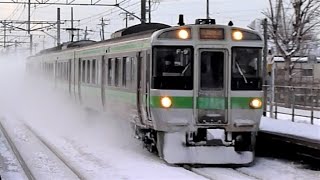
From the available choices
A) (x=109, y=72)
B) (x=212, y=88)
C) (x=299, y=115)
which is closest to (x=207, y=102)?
(x=212, y=88)

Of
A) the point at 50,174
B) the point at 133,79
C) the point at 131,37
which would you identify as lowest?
the point at 50,174

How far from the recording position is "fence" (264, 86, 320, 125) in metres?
17.1

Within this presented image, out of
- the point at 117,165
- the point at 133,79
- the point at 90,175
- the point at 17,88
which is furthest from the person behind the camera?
the point at 17,88

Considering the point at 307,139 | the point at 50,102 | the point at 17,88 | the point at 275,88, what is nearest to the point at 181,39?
the point at 307,139

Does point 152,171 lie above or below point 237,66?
below

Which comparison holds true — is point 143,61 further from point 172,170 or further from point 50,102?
point 50,102

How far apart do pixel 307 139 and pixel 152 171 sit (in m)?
3.09

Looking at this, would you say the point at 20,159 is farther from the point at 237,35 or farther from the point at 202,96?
the point at 237,35

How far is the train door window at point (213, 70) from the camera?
12.5 metres

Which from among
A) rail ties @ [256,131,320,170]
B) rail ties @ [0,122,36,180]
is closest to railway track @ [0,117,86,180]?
rail ties @ [0,122,36,180]

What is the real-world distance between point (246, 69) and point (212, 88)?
794 millimetres

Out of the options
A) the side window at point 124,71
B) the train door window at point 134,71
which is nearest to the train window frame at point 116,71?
the side window at point 124,71

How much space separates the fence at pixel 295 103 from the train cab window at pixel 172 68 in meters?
5.56

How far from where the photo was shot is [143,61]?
1314cm
